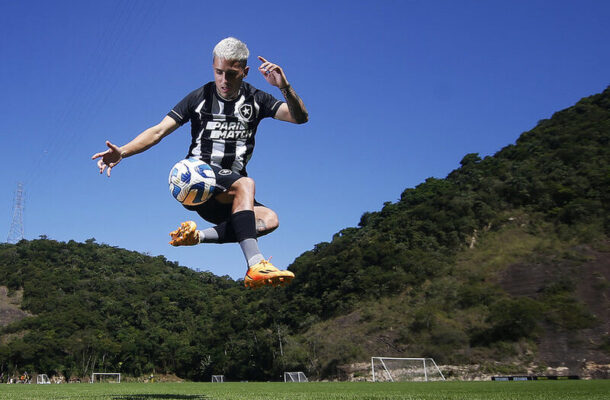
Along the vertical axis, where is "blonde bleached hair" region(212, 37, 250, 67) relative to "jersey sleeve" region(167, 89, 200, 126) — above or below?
above

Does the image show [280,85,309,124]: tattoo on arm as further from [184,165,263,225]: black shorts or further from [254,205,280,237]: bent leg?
[254,205,280,237]: bent leg

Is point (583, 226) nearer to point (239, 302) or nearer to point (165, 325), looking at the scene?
point (239, 302)

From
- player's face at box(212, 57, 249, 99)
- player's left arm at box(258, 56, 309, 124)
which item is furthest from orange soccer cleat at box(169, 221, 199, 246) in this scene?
player's left arm at box(258, 56, 309, 124)

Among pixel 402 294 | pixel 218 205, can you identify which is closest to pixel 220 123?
pixel 218 205

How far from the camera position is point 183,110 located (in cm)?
450

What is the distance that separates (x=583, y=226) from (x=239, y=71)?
228 ft

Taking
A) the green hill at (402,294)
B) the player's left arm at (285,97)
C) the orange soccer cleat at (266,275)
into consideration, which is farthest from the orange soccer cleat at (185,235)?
the green hill at (402,294)

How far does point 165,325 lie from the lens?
92062 mm

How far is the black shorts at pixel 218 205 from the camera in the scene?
4309 mm

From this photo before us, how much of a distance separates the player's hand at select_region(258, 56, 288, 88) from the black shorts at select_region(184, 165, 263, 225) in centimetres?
84

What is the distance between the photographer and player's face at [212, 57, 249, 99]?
4.31 meters

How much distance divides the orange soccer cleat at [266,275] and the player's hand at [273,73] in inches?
58.4

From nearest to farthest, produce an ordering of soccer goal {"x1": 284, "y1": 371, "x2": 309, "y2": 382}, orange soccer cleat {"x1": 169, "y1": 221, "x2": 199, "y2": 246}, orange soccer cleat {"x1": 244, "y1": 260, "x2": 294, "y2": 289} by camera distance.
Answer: orange soccer cleat {"x1": 244, "y1": 260, "x2": 294, "y2": 289}, orange soccer cleat {"x1": 169, "y1": 221, "x2": 199, "y2": 246}, soccer goal {"x1": 284, "y1": 371, "x2": 309, "y2": 382}

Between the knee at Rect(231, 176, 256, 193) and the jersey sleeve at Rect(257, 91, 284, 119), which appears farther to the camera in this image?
the jersey sleeve at Rect(257, 91, 284, 119)
